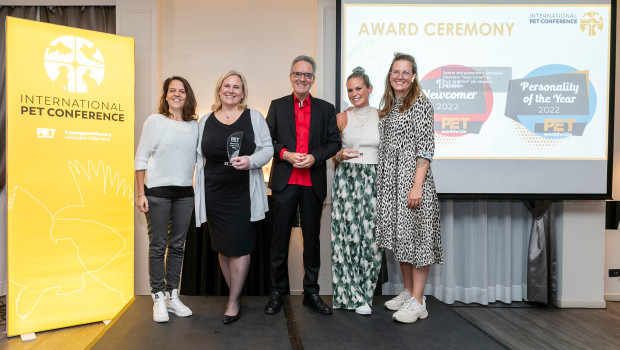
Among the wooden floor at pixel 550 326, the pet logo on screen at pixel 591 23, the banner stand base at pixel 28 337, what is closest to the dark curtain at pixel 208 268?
the banner stand base at pixel 28 337

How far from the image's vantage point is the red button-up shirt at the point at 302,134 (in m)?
2.34

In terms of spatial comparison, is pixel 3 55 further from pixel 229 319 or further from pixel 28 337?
pixel 229 319

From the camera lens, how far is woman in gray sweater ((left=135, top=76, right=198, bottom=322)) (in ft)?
7.35

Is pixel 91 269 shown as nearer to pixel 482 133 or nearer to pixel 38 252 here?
pixel 38 252

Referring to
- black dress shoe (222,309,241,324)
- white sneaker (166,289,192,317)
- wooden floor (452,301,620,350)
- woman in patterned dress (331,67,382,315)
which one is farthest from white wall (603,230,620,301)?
white sneaker (166,289,192,317)

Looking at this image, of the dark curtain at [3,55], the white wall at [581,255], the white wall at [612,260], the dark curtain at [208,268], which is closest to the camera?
the dark curtain at [208,268]

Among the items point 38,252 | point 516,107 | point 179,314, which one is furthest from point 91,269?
point 516,107

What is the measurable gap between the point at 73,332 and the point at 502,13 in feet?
13.3

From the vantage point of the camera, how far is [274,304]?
7.86 feet

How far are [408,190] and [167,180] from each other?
1.36m

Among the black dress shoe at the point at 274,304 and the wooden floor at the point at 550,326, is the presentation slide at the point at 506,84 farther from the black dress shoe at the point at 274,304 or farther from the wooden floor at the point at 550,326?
the black dress shoe at the point at 274,304

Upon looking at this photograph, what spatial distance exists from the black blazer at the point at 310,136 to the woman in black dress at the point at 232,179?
4.6 inches

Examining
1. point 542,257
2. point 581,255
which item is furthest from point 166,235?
point 581,255

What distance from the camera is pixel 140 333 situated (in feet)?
6.79
